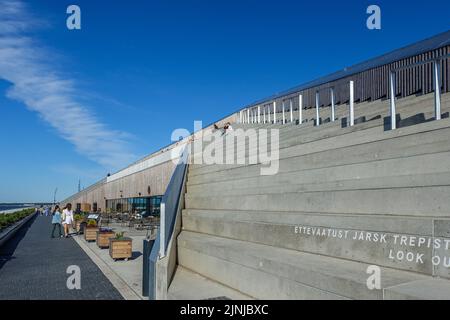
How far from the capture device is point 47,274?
10.6 metres

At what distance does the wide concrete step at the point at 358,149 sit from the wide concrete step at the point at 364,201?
0.60 metres

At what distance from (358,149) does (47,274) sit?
8328 mm

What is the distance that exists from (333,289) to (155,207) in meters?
29.0

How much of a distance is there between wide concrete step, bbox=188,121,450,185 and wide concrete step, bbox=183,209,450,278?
97cm

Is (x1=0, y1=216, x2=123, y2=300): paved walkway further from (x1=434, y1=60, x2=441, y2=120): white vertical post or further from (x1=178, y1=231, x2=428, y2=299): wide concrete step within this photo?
(x1=434, y1=60, x2=441, y2=120): white vertical post

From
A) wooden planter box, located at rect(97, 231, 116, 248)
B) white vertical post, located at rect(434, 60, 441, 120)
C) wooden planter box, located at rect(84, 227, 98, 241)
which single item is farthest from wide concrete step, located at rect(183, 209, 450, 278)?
wooden planter box, located at rect(84, 227, 98, 241)

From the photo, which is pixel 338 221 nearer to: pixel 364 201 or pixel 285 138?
pixel 364 201

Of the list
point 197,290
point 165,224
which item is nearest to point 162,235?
point 165,224

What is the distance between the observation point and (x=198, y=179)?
10445 mm

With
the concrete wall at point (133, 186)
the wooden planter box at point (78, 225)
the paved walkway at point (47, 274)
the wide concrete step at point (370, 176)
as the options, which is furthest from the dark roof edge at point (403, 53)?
the wooden planter box at point (78, 225)

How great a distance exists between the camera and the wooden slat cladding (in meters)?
10.3

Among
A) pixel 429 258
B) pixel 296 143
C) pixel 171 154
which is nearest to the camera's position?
pixel 429 258

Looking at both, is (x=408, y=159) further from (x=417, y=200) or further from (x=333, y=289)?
(x=333, y=289)
